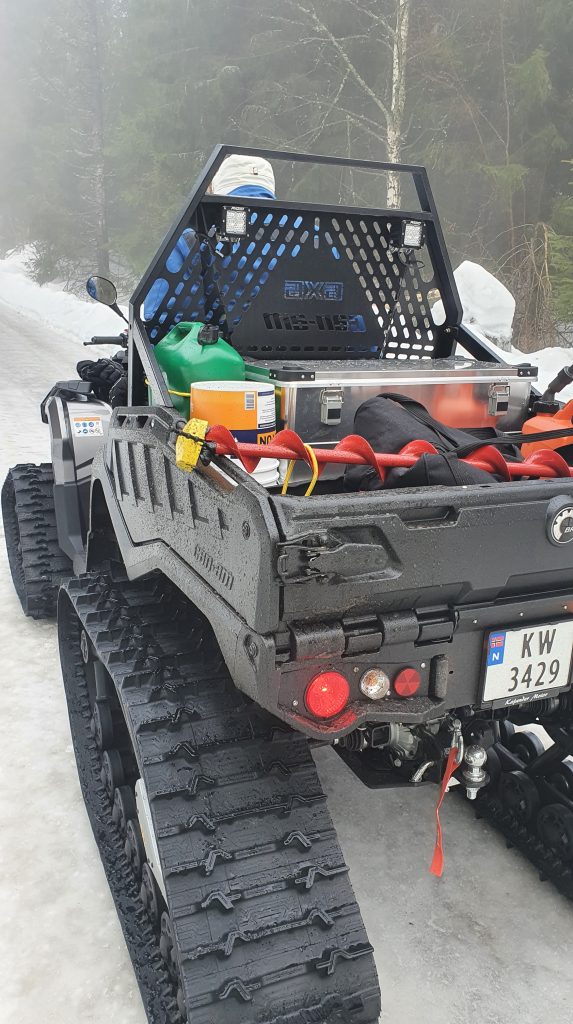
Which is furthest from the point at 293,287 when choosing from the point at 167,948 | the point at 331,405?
the point at 167,948

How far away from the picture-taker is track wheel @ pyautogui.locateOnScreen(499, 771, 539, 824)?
3.01 metres

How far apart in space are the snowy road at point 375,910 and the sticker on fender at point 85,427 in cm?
136

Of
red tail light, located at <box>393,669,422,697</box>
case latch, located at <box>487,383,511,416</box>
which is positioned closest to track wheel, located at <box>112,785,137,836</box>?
red tail light, located at <box>393,669,422,697</box>

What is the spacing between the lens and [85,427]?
4180mm

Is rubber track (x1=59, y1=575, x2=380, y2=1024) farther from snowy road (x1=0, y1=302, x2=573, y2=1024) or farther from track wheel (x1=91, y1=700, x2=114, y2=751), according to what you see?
track wheel (x1=91, y1=700, x2=114, y2=751)

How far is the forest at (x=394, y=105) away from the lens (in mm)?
14602

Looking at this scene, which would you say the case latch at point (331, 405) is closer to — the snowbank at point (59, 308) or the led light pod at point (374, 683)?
the led light pod at point (374, 683)

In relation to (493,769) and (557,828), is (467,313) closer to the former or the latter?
(493,769)

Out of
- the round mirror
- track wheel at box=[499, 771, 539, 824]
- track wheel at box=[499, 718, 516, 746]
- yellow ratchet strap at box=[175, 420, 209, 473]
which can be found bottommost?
track wheel at box=[499, 771, 539, 824]

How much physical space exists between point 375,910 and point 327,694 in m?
1.28

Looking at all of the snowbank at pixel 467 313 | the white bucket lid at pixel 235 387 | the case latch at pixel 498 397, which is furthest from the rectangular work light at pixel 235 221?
the snowbank at pixel 467 313

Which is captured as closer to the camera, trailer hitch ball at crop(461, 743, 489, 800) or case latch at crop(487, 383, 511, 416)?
trailer hitch ball at crop(461, 743, 489, 800)

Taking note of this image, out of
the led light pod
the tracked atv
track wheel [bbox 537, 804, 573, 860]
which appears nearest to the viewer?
the tracked atv

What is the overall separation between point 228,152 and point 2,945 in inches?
Answer: 121
